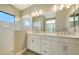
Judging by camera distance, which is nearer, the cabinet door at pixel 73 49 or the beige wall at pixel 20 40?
the cabinet door at pixel 73 49

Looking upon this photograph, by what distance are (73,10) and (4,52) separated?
100cm

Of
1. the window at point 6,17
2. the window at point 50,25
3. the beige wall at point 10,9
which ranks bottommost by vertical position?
the window at point 50,25

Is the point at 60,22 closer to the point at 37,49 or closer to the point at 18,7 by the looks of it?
the point at 37,49

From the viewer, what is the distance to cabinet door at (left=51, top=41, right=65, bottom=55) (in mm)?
1442

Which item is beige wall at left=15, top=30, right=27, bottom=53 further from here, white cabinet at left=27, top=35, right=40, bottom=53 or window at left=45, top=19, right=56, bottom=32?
window at left=45, top=19, right=56, bottom=32

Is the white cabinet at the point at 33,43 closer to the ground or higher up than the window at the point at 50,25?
closer to the ground

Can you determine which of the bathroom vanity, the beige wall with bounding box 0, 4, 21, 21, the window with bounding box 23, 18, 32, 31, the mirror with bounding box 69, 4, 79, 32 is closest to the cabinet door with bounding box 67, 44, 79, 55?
the bathroom vanity

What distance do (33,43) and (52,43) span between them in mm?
245

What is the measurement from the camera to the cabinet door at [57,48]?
1.44 m

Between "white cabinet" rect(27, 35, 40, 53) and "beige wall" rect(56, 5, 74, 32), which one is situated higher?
"beige wall" rect(56, 5, 74, 32)

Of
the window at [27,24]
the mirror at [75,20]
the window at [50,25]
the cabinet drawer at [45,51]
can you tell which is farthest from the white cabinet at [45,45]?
the mirror at [75,20]

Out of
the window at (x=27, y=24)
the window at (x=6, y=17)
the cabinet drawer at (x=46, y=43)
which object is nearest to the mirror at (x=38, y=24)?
the window at (x=27, y=24)

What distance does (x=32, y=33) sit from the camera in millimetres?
1509

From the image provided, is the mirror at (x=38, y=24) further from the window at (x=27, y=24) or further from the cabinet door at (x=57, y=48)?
the cabinet door at (x=57, y=48)
